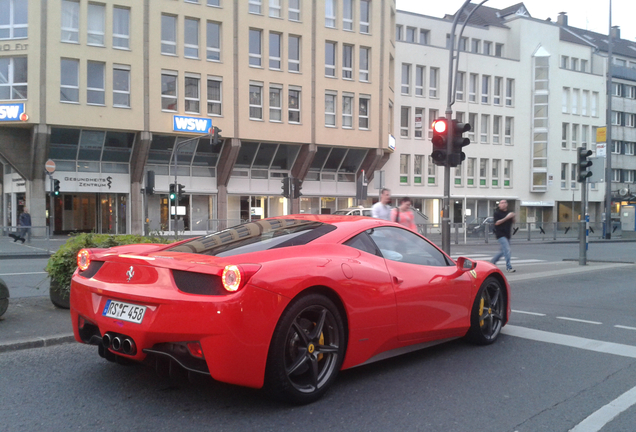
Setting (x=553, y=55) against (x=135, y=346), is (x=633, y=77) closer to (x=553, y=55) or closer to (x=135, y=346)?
(x=553, y=55)

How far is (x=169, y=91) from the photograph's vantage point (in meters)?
31.0

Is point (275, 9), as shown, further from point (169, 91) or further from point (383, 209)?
point (383, 209)

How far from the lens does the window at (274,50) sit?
3384 cm

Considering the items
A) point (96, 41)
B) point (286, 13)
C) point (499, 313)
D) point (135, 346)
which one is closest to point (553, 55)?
point (286, 13)

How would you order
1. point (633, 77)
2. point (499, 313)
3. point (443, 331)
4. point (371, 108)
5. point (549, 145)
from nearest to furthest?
point (443, 331), point (499, 313), point (371, 108), point (549, 145), point (633, 77)

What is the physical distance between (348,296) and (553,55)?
173 ft

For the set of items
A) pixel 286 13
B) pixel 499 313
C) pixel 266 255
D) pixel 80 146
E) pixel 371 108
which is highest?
pixel 286 13

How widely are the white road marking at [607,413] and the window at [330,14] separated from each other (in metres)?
34.3

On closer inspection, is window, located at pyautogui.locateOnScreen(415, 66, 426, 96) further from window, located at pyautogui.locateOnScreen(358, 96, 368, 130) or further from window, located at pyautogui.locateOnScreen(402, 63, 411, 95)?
window, located at pyautogui.locateOnScreen(358, 96, 368, 130)

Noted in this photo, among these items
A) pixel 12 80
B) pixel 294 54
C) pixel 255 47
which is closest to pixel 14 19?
pixel 12 80

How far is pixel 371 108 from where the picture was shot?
121 ft

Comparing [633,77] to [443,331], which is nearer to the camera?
[443,331]

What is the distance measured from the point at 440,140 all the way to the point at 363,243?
7.05m

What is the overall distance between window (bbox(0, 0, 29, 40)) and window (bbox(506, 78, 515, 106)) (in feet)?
122
